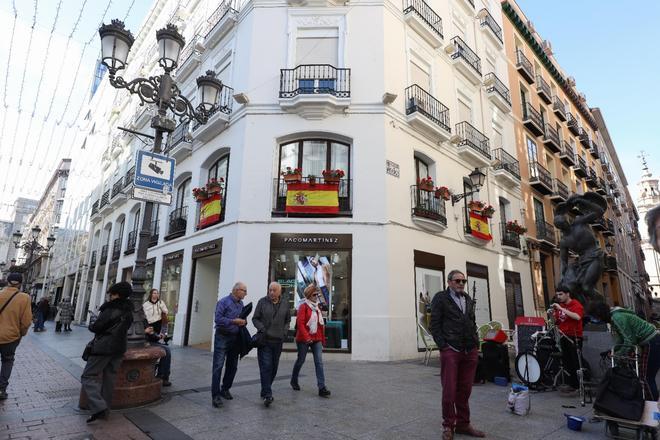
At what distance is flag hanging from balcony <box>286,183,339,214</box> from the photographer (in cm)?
1120

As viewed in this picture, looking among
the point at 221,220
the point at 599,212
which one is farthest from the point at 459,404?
the point at 221,220

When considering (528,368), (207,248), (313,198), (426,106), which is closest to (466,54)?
(426,106)

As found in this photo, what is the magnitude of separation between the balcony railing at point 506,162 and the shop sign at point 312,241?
32.4 feet

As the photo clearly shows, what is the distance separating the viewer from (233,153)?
40.9 ft

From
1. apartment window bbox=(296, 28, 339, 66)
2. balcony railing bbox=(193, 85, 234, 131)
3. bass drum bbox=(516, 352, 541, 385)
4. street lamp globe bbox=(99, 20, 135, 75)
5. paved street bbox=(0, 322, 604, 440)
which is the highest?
apartment window bbox=(296, 28, 339, 66)

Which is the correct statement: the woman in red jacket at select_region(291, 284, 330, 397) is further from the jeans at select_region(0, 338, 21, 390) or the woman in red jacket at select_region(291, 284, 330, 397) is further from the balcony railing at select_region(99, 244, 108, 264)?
the balcony railing at select_region(99, 244, 108, 264)

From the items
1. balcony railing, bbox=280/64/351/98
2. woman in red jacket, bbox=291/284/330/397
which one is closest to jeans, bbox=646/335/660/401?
woman in red jacket, bbox=291/284/330/397

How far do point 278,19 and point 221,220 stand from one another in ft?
23.7

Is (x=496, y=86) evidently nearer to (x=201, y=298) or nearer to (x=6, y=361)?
(x=201, y=298)

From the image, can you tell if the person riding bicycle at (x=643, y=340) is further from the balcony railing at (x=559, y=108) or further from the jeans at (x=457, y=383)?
the balcony railing at (x=559, y=108)

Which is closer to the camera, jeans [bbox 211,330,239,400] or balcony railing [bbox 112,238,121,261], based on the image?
jeans [bbox 211,330,239,400]

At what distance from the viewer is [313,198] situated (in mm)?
11242

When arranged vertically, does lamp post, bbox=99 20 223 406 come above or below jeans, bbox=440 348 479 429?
above

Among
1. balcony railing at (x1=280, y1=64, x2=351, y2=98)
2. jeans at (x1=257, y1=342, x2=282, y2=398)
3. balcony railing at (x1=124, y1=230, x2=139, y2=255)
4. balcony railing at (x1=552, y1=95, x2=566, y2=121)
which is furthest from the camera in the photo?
balcony railing at (x1=552, y1=95, x2=566, y2=121)
